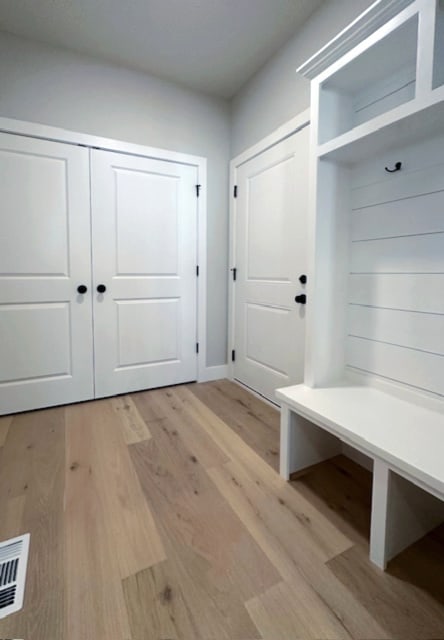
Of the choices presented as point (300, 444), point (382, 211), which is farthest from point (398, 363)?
point (382, 211)

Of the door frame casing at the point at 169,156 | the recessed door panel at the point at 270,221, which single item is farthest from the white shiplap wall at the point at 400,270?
the door frame casing at the point at 169,156

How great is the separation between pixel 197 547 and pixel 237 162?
2639mm

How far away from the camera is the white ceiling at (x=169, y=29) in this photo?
1.78 meters

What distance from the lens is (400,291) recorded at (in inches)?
55.9

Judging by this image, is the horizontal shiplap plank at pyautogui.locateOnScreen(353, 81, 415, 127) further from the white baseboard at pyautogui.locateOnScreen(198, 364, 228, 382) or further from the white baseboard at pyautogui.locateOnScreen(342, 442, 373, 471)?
the white baseboard at pyautogui.locateOnScreen(198, 364, 228, 382)

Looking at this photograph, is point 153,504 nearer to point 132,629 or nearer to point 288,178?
point 132,629

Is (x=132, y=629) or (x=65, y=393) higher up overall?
(x=65, y=393)

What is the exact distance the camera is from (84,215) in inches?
89.7

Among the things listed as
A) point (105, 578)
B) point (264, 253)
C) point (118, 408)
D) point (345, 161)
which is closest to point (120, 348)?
point (118, 408)

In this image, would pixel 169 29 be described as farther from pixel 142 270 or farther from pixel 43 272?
pixel 43 272

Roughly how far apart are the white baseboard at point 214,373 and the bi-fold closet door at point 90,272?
0.18 meters

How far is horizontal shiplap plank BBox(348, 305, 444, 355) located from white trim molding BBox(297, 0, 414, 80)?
3.75 feet

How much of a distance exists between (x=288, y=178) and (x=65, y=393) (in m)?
2.24

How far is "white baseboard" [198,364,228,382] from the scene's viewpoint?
288cm
